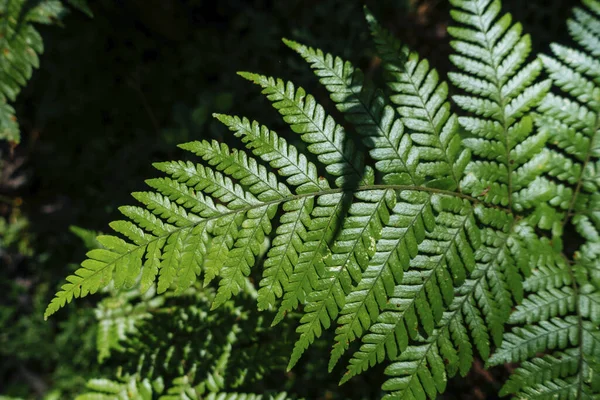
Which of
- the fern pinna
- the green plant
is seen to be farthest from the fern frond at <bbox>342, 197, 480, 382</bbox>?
the green plant

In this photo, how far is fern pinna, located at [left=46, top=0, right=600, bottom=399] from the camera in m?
A: 1.53

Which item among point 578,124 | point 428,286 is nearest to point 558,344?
point 428,286

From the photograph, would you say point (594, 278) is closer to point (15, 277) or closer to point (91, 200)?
point (91, 200)

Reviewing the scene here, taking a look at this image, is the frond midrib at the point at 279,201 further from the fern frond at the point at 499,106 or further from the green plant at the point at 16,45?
the green plant at the point at 16,45

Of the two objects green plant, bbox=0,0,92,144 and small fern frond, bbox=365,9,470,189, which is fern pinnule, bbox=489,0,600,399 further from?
green plant, bbox=0,0,92,144

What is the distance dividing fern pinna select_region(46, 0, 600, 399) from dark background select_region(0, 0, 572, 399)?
1648mm

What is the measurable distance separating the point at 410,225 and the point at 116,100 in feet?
10.1

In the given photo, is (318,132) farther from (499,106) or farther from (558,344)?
(558,344)

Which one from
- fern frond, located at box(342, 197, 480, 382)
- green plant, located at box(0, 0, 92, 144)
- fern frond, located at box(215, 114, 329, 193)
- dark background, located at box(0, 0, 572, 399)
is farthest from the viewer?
dark background, located at box(0, 0, 572, 399)

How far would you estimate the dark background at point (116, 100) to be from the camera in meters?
3.41

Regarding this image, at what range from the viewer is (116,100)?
3.74m

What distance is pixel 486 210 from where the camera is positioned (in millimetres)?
1660

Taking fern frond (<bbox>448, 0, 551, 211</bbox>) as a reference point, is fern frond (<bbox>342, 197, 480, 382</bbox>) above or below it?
below

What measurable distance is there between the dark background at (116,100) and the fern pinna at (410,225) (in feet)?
5.41
